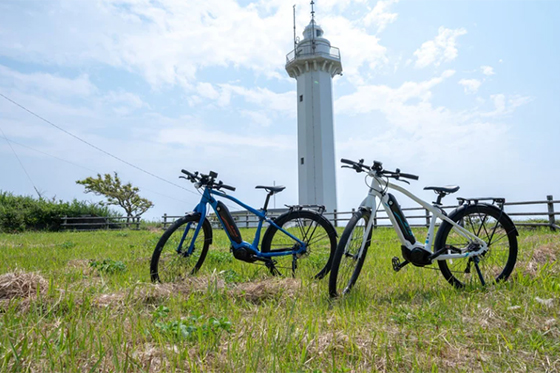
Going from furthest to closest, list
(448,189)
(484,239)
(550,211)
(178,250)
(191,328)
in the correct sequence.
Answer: (550,211)
(178,250)
(484,239)
(448,189)
(191,328)

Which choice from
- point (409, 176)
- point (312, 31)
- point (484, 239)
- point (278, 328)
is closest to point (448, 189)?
point (409, 176)

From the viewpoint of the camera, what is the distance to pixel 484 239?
12.7ft

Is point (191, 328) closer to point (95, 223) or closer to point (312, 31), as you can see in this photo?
point (95, 223)

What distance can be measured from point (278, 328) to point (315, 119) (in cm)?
2368

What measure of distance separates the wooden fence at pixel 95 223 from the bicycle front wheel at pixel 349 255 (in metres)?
23.0

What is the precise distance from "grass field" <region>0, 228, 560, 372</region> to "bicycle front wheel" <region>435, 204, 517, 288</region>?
22 cm

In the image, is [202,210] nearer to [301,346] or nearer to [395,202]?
[395,202]

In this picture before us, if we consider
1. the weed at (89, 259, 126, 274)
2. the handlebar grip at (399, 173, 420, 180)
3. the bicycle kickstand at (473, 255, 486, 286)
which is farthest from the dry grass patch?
the bicycle kickstand at (473, 255, 486, 286)

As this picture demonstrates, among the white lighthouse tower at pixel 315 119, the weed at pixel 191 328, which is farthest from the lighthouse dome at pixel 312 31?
the weed at pixel 191 328

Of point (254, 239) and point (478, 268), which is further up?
point (254, 239)

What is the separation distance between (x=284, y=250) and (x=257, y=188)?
80cm

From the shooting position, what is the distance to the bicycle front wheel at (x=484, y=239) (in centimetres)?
367

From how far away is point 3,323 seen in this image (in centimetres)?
212

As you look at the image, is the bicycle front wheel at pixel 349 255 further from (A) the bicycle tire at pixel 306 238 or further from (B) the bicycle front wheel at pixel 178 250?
(B) the bicycle front wheel at pixel 178 250
